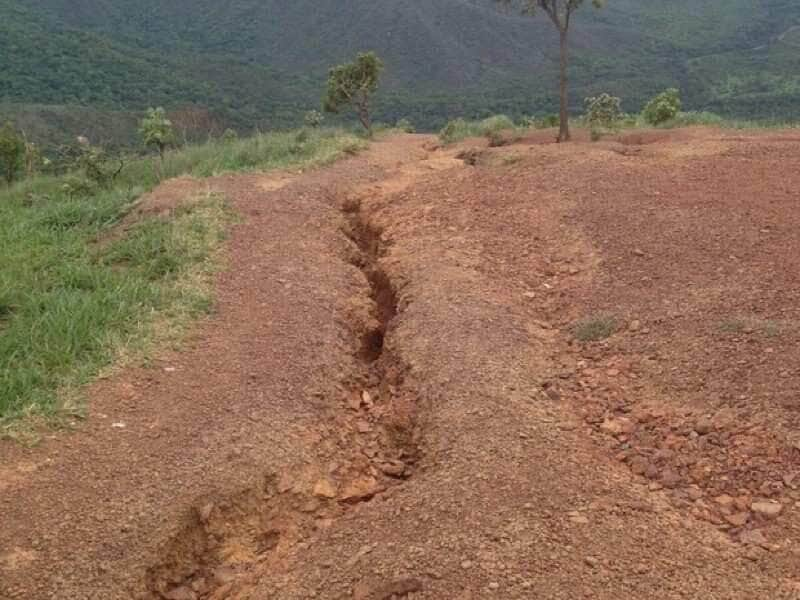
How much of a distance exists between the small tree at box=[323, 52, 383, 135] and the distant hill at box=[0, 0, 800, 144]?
16045 mm

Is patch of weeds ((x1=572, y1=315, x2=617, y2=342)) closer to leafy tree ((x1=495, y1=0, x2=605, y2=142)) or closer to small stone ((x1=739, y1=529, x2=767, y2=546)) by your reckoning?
small stone ((x1=739, y1=529, x2=767, y2=546))

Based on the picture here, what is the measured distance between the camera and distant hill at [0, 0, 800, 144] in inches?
1500

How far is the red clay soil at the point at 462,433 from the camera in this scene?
3.33 meters

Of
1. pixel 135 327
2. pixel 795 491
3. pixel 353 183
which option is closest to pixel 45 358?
pixel 135 327

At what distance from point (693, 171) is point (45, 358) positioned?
623cm

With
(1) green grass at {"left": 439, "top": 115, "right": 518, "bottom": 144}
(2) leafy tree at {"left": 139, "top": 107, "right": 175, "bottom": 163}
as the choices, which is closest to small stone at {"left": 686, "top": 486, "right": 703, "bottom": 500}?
(1) green grass at {"left": 439, "top": 115, "right": 518, "bottom": 144}

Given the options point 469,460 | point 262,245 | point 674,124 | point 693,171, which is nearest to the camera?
point 469,460

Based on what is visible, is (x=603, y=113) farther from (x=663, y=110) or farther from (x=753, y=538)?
(x=753, y=538)

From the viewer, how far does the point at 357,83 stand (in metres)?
17.7

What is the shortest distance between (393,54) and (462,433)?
49.4 meters

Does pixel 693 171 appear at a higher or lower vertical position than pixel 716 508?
higher

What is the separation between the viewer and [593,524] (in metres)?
3.40

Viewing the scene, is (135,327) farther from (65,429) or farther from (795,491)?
(795,491)

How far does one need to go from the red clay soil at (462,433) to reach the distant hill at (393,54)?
27074 millimetres
